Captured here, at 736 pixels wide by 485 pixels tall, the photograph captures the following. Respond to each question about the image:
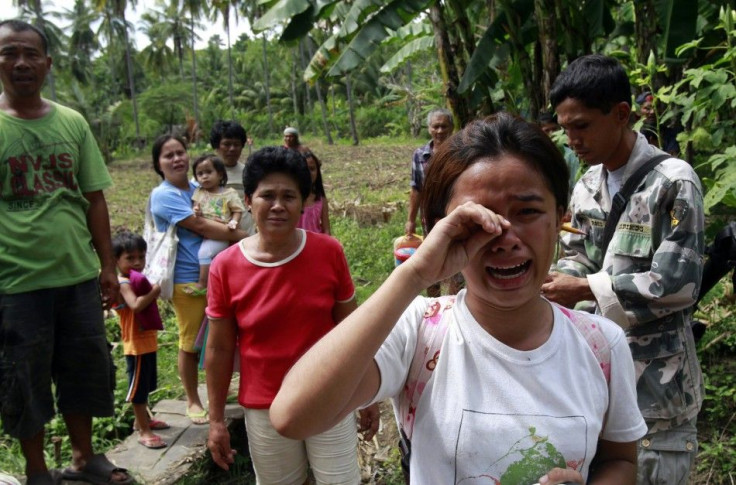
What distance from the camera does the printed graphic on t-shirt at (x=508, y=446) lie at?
1313 millimetres

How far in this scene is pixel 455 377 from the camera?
1.35 metres

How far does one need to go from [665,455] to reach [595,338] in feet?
3.09

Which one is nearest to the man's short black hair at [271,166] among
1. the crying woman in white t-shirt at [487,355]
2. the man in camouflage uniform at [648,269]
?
the man in camouflage uniform at [648,269]

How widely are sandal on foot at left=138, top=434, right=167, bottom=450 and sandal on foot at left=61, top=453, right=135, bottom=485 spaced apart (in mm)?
374

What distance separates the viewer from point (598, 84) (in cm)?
216

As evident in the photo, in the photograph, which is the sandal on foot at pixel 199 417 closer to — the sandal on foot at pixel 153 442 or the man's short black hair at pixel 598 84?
the sandal on foot at pixel 153 442

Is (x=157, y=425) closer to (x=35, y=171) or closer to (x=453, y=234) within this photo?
(x=35, y=171)

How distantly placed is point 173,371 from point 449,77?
3.59 meters

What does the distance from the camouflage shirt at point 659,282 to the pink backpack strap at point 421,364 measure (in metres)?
0.88

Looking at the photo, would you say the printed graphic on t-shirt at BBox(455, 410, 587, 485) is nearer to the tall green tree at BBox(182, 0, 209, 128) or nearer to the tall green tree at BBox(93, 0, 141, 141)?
the tall green tree at BBox(93, 0, 141, 141)

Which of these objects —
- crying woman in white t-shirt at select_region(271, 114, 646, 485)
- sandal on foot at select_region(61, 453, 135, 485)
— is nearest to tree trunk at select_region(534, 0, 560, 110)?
sandal on foot at select_region(61, 453, 135, 485)

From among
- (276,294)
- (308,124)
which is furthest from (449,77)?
(308,124)

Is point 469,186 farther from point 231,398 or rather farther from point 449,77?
point 449,77

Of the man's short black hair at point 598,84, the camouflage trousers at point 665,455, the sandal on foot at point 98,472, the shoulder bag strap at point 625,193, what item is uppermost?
the man's short black hair at point 598,84
